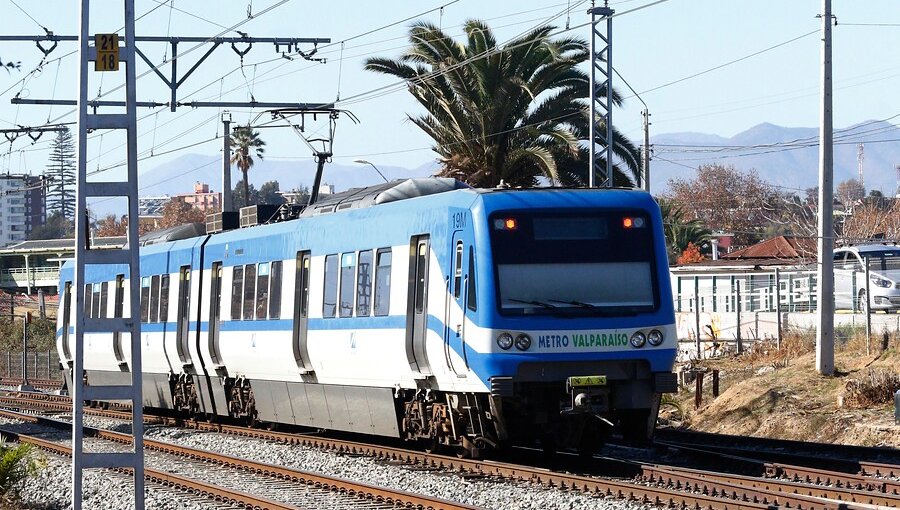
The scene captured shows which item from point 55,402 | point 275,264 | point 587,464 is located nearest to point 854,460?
point 587,464

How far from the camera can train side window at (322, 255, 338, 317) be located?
63.4 ft

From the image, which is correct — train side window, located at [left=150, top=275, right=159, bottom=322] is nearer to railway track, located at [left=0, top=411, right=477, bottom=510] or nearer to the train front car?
railway track, located at [left=0, top=411, right=477, bottom=510]

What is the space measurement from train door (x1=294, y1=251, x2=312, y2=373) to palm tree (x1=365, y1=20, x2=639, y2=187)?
40.9 ft

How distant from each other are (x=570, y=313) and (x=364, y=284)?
4.03m

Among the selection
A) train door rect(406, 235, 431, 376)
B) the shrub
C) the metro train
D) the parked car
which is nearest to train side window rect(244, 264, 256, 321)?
the metro train

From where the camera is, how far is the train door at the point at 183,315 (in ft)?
83.0

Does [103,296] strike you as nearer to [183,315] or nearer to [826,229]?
[183,315]

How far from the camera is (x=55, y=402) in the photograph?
115 ft

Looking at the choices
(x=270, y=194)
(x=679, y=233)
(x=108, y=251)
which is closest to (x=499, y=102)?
(x=108, y=251)

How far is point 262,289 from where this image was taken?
21.9 metres

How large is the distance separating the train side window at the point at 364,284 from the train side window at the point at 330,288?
0.76 metres

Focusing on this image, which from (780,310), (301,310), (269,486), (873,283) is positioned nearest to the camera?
(269,486)

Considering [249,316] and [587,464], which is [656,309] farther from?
[249,316]

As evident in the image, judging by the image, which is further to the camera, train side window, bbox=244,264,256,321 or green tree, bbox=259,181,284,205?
green tree, bbox=259,181,284,205
